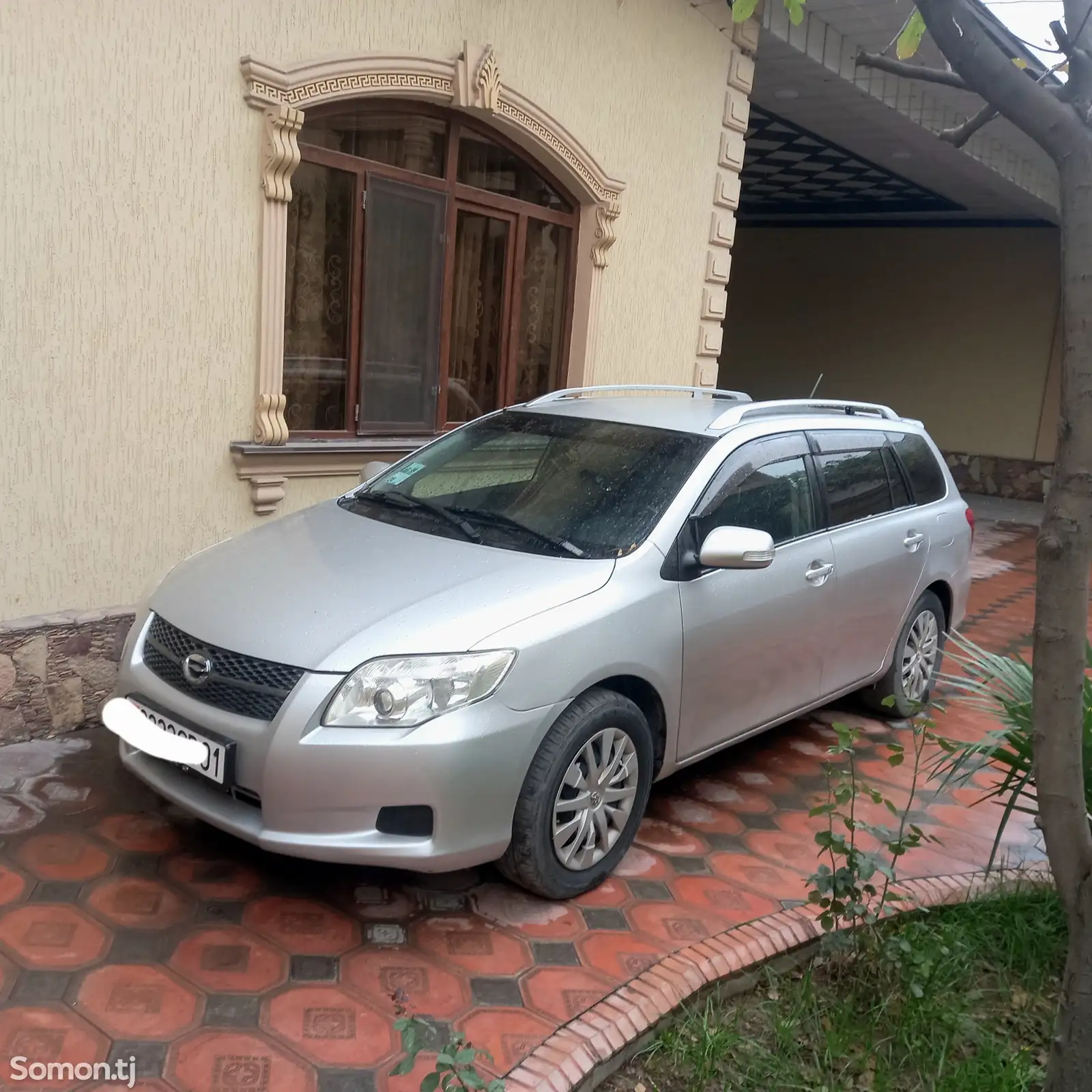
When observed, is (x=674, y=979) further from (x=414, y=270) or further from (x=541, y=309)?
(x=541, y=309)

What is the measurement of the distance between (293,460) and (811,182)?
1118 cm

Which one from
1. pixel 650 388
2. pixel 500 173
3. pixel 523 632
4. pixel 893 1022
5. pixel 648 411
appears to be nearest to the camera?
pixel 893 1022

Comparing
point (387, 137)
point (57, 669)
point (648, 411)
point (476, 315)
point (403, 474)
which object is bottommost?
point (57, 669)

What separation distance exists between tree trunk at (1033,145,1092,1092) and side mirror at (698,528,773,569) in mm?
1185

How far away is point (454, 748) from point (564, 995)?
76cm

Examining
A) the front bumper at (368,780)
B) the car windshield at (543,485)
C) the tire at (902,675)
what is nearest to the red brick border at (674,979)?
the front bumper at (368,780)

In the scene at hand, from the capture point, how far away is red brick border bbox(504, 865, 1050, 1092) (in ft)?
8.52

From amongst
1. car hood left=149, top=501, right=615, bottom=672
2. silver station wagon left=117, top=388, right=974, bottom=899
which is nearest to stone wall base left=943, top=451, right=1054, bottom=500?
silver station wagon left=117, top=388, right=974, bottom=899

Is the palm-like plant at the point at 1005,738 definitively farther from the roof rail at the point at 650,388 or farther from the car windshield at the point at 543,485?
the roof rail at the point at 650,388

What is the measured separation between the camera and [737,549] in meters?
3.51

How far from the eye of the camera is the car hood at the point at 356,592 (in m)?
3.02

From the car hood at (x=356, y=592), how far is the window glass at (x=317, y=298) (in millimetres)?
2013

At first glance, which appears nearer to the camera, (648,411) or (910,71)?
(910,71)

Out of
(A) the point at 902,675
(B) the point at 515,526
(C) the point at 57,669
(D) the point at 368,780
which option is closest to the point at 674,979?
(D) the point at 368,780
